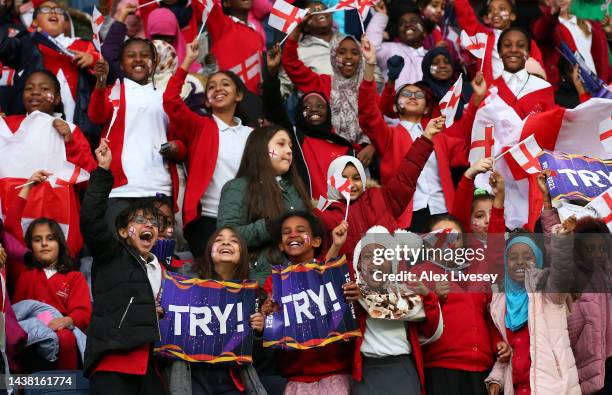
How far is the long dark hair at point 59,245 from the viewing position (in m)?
9.23

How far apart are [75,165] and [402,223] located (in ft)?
8.37

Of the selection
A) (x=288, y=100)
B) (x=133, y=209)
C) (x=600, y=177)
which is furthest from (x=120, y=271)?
(x=288, y=100)

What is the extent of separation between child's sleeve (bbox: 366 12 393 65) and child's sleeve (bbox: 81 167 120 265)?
5.25 m

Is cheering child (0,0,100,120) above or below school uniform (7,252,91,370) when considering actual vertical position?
above

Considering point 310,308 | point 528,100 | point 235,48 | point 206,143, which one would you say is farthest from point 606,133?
point 310,308

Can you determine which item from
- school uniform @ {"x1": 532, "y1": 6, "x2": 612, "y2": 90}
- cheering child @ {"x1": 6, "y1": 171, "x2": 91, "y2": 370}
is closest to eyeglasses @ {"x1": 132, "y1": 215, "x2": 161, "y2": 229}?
cheering child @ {"x1": 6, "y1": 171, "x2": 91, "y2": 370}

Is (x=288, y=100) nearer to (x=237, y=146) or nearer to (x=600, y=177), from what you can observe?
(x=237, y=146)

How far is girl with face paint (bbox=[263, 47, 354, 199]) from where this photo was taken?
10.6 meters

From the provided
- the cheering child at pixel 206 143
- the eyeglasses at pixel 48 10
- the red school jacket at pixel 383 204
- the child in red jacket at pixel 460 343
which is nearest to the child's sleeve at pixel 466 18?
the cheering child at pixel 206 143

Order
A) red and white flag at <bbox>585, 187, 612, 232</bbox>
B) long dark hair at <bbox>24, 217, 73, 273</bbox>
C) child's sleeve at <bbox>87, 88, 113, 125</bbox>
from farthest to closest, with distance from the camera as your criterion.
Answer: child's sleeve at <bbox>87, 88, 113, 125</bbox> < long dark hair at <bbox>24, 217, 73, 273</bbox> < red and white flag at <bbox>585, 187, 612, 232</bbox>

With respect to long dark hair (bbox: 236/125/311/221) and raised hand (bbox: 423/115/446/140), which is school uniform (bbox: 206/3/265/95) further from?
raised hand (bbox: 423/115/446/140)

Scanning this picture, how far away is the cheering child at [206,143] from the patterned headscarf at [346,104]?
984mm

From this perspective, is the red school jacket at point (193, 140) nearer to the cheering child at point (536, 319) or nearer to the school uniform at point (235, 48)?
the school uniform at point (235, 48)

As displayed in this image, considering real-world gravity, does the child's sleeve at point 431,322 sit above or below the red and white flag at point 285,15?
below
